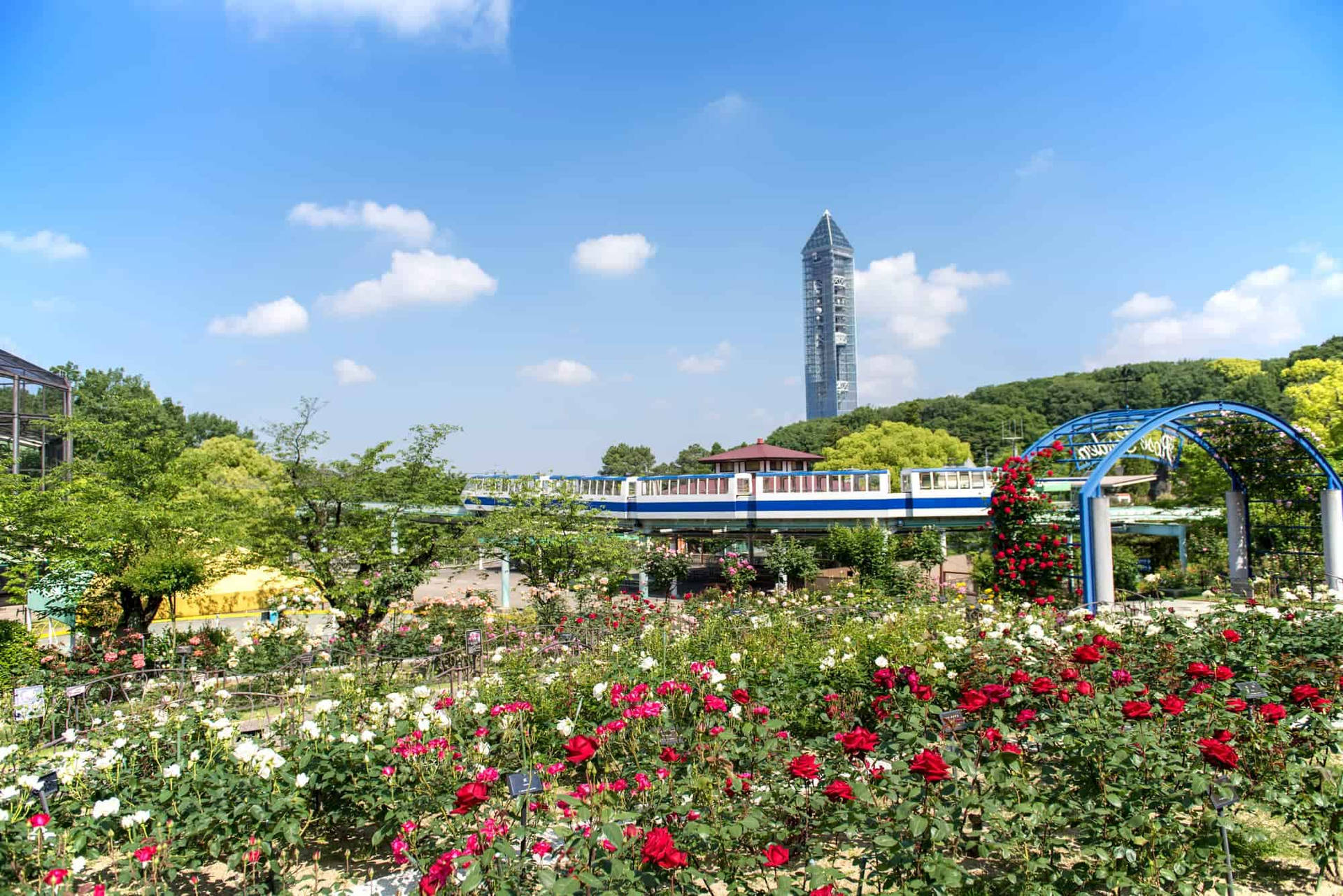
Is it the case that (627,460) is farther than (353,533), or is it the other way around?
(627,460)

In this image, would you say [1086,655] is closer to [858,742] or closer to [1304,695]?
[1304,695]

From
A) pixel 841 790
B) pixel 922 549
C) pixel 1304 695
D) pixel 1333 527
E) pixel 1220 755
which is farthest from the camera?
pixel 922 549

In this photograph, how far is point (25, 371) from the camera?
2050 cm

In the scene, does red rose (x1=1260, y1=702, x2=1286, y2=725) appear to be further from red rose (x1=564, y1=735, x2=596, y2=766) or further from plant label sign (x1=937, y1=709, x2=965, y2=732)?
red rose (x1=564, y1=735, x2=596, y2=766)

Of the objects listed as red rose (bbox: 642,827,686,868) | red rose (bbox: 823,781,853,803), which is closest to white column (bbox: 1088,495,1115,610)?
red rose (bbox: 823,781,853,803)

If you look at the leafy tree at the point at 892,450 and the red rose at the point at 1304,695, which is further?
the leafy tree at the point at 892,450

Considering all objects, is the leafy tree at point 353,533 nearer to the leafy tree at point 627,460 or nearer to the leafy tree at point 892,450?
the leafy tree at point 892,450

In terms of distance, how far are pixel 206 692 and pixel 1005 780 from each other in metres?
6.65

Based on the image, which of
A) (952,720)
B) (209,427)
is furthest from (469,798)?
(209,427)

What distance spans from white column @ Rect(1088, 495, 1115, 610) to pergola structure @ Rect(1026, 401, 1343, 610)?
151 centimetres

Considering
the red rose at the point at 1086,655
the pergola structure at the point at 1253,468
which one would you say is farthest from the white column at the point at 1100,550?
the red rose at the point at 1086,655

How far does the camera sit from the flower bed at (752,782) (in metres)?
3.23

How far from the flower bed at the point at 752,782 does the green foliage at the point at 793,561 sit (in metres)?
15.1

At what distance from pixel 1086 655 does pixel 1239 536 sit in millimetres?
15189
